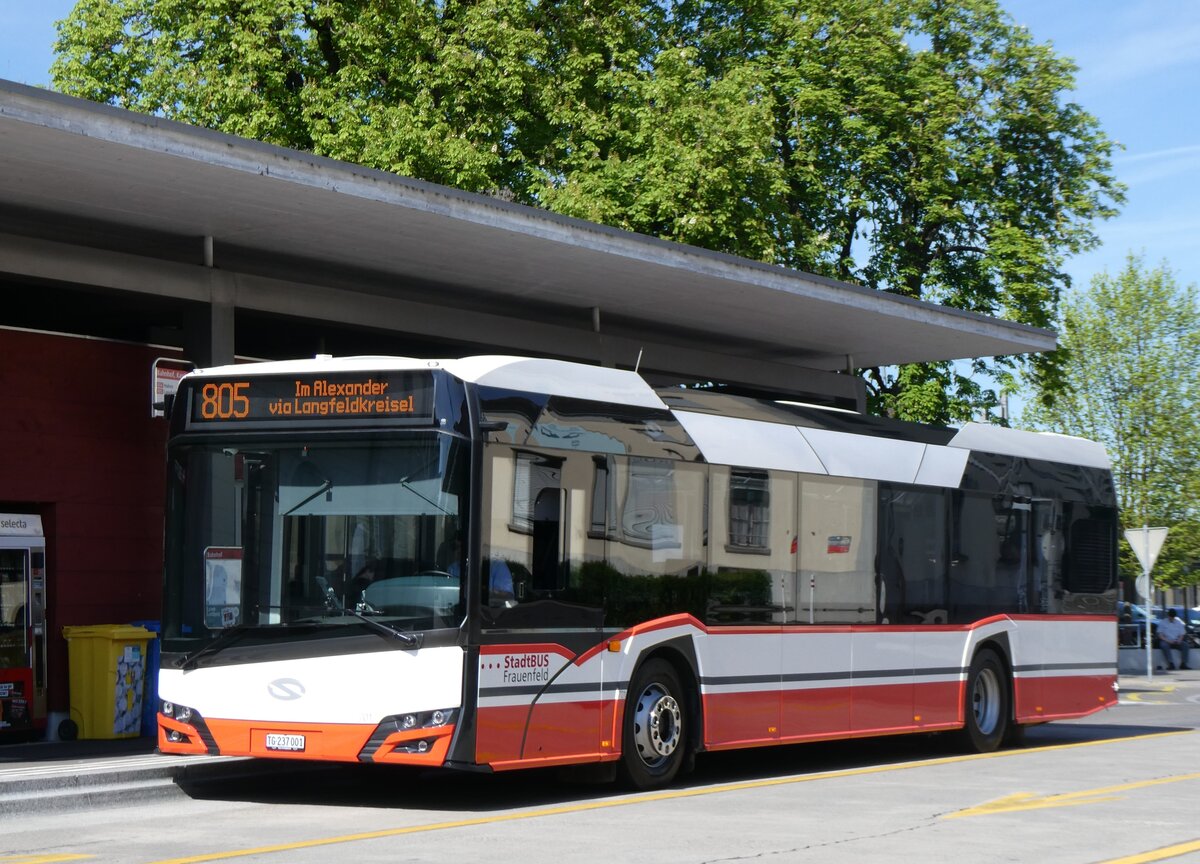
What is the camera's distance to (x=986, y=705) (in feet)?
56.3

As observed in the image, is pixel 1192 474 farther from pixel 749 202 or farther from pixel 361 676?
pixel 361 676

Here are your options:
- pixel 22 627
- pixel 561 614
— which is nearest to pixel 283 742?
pixel 561 614

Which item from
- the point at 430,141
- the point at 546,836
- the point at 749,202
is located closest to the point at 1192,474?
the point at 749,202

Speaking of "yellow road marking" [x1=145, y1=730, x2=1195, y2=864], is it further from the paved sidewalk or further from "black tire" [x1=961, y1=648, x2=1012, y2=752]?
the paved sidewalk

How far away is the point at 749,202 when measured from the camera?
32.6 m

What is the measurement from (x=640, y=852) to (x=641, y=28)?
2769cm

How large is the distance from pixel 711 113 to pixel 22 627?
1927 centimetres

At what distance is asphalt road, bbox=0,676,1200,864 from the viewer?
9.11 metres

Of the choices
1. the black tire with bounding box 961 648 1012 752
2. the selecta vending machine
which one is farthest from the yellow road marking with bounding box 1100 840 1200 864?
the selecta vending machine

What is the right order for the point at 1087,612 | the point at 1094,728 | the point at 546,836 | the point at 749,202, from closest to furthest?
the point at 546,836 < the point at 1087,612 < the point at 1094,728 < the point at 749,202

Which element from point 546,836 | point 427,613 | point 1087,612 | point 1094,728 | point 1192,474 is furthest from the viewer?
point 1192,474

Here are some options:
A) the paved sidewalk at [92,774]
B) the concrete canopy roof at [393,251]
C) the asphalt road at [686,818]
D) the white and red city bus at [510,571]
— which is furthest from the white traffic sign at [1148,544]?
the paved sidewalk at [92,774]

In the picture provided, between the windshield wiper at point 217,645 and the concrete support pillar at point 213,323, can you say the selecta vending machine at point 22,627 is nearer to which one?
the concrete support pillar at point 213,323

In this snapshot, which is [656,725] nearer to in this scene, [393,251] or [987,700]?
[987,700]
